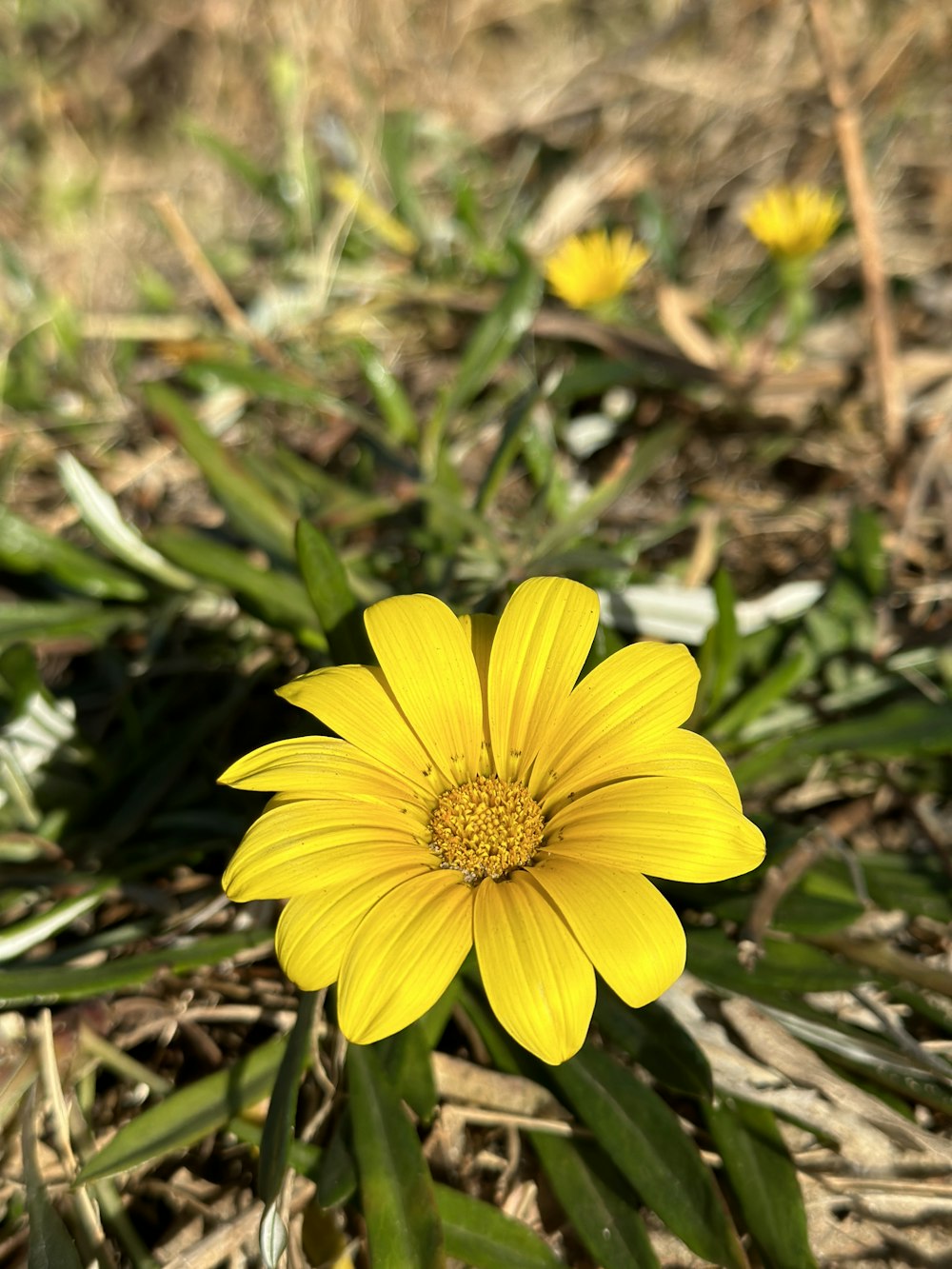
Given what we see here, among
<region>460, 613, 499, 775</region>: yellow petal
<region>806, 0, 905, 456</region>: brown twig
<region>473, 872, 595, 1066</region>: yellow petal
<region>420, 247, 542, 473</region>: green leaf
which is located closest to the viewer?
<region>473, 872, 595, 1066</region>: yellow petal

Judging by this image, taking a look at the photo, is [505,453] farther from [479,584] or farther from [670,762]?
[670,762]

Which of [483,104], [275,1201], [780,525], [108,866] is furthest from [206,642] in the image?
[483,104]

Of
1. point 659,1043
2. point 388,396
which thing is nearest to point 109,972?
point 659,1043

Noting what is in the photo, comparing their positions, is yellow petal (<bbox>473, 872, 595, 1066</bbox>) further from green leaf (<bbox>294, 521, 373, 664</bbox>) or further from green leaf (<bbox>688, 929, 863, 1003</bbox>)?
green leaf (<bbox>294, 521, 373, 664</bbox>)

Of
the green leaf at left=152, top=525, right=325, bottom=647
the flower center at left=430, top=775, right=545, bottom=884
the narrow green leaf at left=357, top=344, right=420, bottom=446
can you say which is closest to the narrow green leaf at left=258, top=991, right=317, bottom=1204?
the flower center at left=430, top=775, right=545, bottom=884

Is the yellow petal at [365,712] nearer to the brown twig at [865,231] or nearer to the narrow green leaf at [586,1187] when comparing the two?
the narrow green leaf at [586,1187]

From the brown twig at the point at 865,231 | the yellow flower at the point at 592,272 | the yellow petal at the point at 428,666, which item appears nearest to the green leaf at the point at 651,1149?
the yellow petal at the point at 428,666

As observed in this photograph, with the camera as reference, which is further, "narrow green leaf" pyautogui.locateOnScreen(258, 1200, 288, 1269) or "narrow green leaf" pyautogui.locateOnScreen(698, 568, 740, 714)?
"narrow green leaf" pyautogui.locateOnScreen(698, 568, 740, 714)
